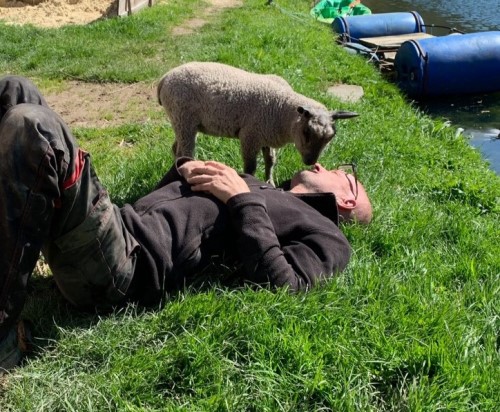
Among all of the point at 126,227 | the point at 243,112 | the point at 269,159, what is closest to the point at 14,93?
the point at 126,227

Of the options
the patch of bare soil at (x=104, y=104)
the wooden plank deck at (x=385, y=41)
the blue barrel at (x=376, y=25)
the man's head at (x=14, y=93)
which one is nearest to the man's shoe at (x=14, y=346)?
the man's head at (x=14, y=93)

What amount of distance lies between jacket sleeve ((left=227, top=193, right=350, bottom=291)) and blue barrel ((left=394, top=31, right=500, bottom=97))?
28.1ft

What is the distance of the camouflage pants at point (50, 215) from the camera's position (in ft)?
7.70

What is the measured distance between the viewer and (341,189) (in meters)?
3.93

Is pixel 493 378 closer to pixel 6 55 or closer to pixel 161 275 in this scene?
pixel 161 275

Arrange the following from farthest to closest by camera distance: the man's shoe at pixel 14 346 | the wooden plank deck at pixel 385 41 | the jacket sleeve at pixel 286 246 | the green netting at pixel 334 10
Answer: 1. the green netting at pixel 334 10
2. the wooden plank deck at pixel 385 41
3. the jacket sleeve at pixel 286 246
4. the man's shoe at pixel 14 346

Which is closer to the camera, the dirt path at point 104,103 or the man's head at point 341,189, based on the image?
the man's head at point 341,189

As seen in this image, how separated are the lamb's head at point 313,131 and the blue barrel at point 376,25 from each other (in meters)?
9.33

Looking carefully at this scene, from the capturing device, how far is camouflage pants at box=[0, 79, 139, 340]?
2346mm

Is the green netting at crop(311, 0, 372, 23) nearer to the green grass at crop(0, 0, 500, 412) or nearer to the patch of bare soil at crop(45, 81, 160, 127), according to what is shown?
the patch of bare soil at crop(45, 81, 160, 127)

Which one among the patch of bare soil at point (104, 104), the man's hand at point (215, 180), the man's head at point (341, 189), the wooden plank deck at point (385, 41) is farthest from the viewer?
the wooden plank deck at point (385, 41)

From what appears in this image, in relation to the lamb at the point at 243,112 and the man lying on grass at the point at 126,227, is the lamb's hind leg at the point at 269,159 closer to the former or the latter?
the lamb at the point at 243,112

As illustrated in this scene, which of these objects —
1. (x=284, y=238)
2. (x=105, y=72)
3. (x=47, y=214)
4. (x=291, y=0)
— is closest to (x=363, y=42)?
(x=291, y=0)

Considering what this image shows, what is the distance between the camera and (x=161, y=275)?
3.03m
